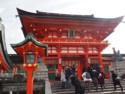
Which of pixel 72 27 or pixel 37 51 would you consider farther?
pixel 72 27

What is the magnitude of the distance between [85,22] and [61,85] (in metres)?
10.4

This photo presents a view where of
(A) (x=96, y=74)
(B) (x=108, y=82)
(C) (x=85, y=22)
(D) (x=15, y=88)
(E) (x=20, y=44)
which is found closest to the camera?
(E) (x=20, y=44)

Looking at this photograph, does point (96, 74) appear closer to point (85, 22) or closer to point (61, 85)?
point (61, 85)

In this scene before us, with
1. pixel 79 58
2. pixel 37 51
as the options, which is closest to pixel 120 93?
pixel 37 51

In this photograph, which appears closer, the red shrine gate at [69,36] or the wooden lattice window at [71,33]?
the red shrine gate at [69,36]

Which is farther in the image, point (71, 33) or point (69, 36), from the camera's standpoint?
point (71, 33)

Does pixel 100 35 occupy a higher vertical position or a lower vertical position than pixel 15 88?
higher

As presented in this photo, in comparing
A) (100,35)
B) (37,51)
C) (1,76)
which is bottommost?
(1,76)

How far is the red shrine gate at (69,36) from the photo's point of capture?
23562 millimetres

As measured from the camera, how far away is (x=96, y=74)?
1639 cm

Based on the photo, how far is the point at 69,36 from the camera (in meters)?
24.8

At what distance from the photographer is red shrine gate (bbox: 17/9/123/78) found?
23562 millimetres

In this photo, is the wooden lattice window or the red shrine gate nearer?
the red shrine gate

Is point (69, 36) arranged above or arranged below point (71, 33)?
below
